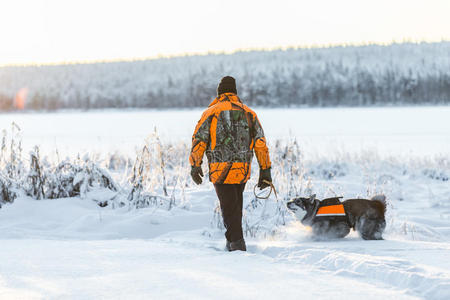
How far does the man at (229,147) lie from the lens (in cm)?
407

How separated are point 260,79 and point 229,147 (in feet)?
227

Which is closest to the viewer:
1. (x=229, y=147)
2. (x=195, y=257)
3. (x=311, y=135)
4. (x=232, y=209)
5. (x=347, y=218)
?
(x=195, y=257)

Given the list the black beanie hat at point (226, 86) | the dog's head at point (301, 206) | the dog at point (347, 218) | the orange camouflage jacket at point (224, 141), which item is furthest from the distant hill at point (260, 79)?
the orange camouflage jacket at point (224, 141)

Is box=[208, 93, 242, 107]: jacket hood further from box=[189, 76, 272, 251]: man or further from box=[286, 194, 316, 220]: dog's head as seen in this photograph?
box=[286, 194, 316, 220]: dog's head

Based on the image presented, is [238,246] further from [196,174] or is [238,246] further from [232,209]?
[196,174]

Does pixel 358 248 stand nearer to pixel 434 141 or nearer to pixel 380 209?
pixel 380 209

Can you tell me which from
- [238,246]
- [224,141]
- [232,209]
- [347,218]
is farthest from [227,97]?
[347,218]

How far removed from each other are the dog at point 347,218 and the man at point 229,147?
87 cm

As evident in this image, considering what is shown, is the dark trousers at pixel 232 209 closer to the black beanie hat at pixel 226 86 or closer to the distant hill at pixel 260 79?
the black beanie hat at pixel 226 86

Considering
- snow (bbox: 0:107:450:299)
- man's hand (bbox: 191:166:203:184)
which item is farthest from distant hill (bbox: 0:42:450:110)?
man's hand (bbox: 191:166:203:184)

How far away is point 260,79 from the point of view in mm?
72312

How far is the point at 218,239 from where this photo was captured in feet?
16.3

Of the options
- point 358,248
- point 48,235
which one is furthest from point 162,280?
point 48,235

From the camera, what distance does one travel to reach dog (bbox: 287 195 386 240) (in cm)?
453
